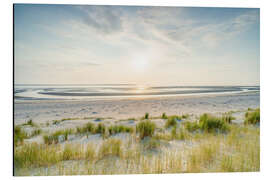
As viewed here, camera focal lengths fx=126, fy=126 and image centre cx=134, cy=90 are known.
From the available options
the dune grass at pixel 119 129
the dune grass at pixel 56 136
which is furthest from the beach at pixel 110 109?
the dune grass at pixel 56 136

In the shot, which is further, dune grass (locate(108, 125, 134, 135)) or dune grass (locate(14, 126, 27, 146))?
dune grass (locate(108, 125, 134, 135))

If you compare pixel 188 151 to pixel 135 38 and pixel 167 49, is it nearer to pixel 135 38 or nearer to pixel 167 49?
pixel 167 49

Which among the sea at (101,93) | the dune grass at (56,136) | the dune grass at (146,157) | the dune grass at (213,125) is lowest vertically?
the dune grass at (146,157)

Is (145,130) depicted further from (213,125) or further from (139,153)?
(213,125)

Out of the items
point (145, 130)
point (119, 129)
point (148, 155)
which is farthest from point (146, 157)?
point (119, 129)

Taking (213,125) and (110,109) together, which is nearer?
(213,125)

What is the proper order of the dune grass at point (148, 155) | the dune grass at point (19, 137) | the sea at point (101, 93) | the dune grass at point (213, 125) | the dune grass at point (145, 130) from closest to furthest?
the dune grass at point (148, 155) < the dune grass at point (19, 137) < the dune grass at point (145, 130) < the dune grass at point (213, 125) < the sea at point (101, 93)

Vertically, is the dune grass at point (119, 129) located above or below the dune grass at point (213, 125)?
below

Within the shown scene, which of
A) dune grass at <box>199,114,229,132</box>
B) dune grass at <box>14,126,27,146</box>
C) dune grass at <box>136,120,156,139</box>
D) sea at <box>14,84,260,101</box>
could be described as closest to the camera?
dune grass at <box>14,126,27,146</box>

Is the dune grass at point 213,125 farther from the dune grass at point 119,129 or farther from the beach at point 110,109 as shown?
the beach at point 110,109

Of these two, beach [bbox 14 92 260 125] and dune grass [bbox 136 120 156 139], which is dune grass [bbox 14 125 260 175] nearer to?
dune grass [bbox 136 120 156 139]

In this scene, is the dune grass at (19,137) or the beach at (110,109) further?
the beach at (110,109)

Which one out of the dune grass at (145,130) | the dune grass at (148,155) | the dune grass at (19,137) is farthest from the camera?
the dune grass at (145,130)

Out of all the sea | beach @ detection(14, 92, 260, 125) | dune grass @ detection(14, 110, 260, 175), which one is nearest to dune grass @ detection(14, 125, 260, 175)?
dune grass @ detection(14, 110, 260, 175)
